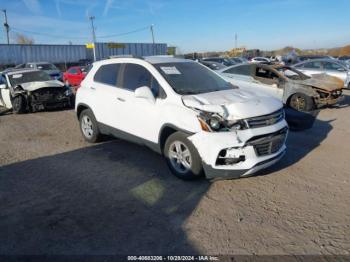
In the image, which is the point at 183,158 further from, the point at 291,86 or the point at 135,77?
the point at 291,86

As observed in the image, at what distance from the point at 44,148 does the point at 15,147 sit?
2.33ft

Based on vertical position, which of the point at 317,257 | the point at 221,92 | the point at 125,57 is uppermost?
the point at 125,57

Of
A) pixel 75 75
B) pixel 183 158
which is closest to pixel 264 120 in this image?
pixel 183 158

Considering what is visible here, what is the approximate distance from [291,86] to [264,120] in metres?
→ 5.86

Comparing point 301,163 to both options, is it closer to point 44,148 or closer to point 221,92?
point 221,92

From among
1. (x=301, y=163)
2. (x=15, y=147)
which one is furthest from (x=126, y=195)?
(x=15, y=147)

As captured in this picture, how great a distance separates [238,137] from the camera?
423cm

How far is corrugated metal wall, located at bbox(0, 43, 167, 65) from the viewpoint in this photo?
41125 millimetres

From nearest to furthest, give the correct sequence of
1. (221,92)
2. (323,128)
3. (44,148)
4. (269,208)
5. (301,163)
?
(269,208) < (221,92) < (301,163) < (44,148) < (323,128)

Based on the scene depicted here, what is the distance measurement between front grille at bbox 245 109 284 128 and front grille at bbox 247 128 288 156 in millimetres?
168

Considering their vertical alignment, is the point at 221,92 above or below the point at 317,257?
above

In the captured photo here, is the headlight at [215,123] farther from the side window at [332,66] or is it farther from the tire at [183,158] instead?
the side window at [332,66]

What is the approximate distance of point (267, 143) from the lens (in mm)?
4461

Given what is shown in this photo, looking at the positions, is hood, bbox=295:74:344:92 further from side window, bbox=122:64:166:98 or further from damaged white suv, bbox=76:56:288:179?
side window, bbox=122:64:166:98
